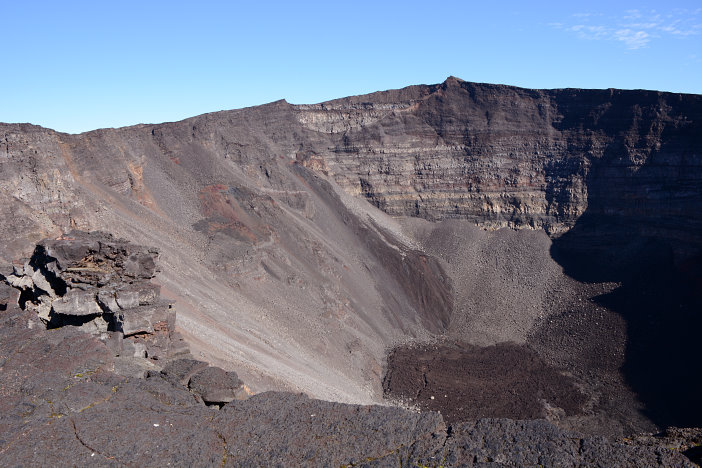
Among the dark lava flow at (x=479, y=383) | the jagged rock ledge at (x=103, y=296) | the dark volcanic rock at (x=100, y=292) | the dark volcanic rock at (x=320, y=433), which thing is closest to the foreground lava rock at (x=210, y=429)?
the dark volcanic rock at (x=320, y=433)

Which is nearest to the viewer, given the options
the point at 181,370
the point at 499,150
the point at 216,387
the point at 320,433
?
the point at 320,433

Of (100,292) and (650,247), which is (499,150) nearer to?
(650,247)

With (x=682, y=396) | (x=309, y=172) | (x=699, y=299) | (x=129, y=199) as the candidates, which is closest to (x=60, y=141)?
(x=129, y=199)

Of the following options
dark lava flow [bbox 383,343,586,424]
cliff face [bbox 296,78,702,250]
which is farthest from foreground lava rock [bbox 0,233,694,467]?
cliff face [bbox 296,78,702,250]

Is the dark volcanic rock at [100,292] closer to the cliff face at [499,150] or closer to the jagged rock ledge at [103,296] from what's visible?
the jagged rock ledge at [103,296]

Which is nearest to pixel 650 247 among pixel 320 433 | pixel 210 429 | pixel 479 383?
pixel 479 383

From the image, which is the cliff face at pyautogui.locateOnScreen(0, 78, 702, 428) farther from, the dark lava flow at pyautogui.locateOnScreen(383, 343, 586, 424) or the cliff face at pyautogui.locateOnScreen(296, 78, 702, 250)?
the dark lava flow at pyautogui.locateOnScreen(383, 343, 586, 424)

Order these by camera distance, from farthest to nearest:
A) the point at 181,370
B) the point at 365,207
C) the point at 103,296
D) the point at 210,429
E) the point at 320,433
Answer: the point at 365,207
the point at 103,296
the point at 181,370
the point at 210,429
the point at 320,433
